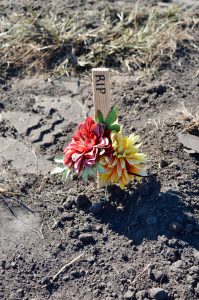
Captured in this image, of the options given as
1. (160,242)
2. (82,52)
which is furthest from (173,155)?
(82,52)

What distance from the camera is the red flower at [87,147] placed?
3621mm

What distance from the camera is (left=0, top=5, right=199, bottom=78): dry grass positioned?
524 centimetres

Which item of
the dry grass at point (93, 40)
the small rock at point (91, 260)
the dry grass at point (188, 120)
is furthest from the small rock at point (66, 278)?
the dry grass at point (93, 40)

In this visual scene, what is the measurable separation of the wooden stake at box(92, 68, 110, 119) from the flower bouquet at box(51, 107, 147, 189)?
8 cm

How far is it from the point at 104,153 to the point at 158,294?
763 millimetres

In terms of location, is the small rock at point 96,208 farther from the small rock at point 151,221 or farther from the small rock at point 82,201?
the small rock at point 151,221

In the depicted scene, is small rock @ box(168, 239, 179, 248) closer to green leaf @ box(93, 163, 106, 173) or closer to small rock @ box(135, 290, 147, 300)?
small rock @ box(135, 290, 147, 300)

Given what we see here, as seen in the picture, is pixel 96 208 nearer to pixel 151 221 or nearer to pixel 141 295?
pixel 151 221

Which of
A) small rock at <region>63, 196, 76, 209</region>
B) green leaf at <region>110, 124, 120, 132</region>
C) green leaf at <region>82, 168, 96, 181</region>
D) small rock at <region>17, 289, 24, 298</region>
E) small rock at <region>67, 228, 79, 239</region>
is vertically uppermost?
green leaf at <region>110, 124, 120, 132</region>

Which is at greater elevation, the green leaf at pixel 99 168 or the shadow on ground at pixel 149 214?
the green leaf at pixel 99 168

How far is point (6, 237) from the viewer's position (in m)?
3.79

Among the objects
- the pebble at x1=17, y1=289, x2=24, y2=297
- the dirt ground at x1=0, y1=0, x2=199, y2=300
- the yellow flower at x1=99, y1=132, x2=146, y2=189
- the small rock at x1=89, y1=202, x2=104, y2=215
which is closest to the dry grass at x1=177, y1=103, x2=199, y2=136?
the dirt ground at x1=0, y1=0, x2=199, y2=300

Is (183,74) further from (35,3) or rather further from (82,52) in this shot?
(35,3)

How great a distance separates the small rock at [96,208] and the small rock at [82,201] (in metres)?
0.05
